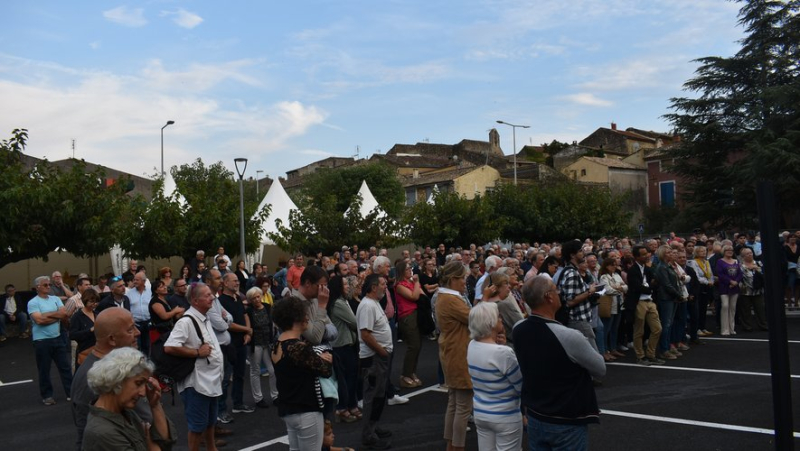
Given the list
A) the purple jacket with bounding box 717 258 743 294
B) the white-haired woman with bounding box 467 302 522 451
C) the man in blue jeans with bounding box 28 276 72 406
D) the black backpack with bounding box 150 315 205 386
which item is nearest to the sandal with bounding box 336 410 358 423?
the black backpack with bounding box 150 315 205 386

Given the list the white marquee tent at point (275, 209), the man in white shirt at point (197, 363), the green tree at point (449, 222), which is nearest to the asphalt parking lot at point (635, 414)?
the man in white shirt at point (197, 363)

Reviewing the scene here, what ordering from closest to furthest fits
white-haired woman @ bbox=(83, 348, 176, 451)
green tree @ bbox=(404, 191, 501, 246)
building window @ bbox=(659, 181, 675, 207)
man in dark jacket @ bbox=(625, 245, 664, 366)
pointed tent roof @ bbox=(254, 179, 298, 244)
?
white-haired woman @ bbox=(83, 348, 176, 451), man in dark jacket @ bbox=(625, 245, 664, 366), green tree @ bbox=(404, 191, 501, 246), pointed tent roof @ bbox=(254, 179, 298, 244), building window @ bbox=(659, 181, 675, 207)

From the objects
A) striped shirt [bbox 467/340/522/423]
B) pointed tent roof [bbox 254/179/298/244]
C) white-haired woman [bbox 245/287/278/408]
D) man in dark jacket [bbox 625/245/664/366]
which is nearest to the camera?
striped shirt [bbox 467/340/522/423]

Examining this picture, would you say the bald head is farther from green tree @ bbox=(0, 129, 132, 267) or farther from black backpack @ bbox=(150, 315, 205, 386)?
green tree @ bbox=(0, 129, 132, 267)

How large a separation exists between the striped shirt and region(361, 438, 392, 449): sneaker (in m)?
2.12

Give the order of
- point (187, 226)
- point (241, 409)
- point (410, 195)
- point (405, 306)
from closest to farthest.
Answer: point (241, 409) < point (405, 306) < point (187, 226) < point (410, 195)

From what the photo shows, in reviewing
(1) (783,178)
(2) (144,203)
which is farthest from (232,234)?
(1) (783,178)

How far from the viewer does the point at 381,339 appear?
7.01 metres

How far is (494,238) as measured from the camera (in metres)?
28.2

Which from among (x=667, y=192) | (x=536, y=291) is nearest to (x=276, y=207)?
(x=536, y=291)

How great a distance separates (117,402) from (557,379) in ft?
7.98

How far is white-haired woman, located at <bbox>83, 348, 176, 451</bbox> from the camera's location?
312 centimetres

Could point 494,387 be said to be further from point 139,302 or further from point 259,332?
point 139,302

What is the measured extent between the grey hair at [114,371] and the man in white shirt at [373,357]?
3.65 metres
